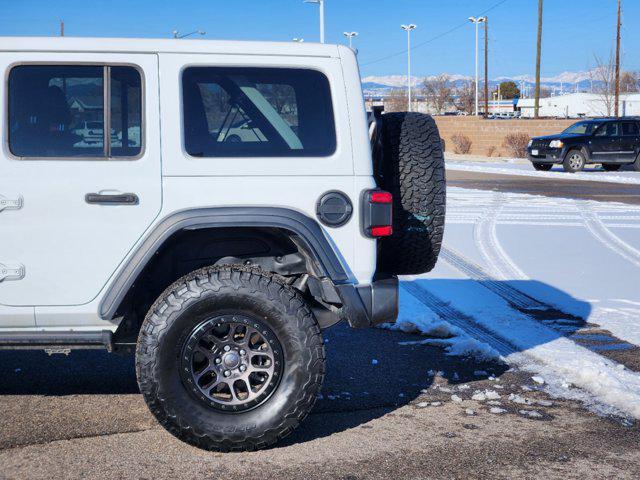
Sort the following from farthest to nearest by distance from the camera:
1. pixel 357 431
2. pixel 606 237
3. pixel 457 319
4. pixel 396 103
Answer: pixel 396 103
pixel 606 237
pixel 457 319
pixel 357 431

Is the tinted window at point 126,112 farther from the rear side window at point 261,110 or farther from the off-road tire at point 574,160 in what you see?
the off-road tire at point 574,160

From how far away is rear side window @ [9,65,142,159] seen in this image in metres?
4.51

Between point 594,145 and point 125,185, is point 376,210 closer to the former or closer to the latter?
point 125,185

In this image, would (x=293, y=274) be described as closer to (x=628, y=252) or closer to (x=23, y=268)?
(x=23, y=268)

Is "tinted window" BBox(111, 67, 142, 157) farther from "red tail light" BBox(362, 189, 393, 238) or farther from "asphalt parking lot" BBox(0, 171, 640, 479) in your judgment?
"asphalt parking lot" BBox(0, 171, 640, 479)

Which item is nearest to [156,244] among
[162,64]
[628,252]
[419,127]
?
[162,64]

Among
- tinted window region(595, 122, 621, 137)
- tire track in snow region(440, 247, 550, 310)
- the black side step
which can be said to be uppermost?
tinted window region(595, 122, 621, 137)

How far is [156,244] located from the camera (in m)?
4.43

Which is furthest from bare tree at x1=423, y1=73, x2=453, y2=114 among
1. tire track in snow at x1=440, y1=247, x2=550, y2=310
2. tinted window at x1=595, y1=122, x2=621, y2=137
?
tire track in snow at x1=440, y1=247, x2=550, y2=310

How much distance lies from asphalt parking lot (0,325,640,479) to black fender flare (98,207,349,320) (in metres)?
0.77

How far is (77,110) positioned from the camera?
4.57 m

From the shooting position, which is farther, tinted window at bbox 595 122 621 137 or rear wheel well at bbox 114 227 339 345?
tinted window at bbox 595 122 621 137

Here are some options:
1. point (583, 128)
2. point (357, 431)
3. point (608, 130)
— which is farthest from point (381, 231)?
point (583, 128)

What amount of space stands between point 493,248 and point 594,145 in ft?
58.1
